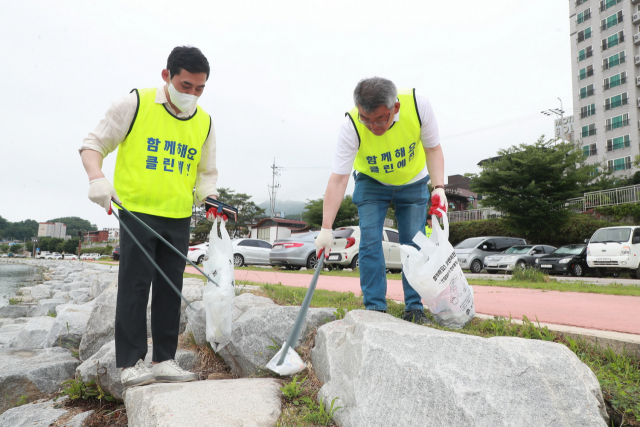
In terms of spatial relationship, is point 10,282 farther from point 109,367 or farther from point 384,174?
point 384,174

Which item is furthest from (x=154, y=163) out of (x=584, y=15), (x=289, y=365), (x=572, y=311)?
(x=584, y=15)

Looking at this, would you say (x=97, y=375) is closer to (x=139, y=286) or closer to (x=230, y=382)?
(x=139, y=286)

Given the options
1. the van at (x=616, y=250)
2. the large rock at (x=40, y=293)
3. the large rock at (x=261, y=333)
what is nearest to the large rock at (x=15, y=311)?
the large rock at (x=40, y=293)

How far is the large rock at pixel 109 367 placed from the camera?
2.84m

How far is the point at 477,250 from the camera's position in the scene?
15.4 metres

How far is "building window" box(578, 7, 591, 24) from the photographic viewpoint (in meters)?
41.1

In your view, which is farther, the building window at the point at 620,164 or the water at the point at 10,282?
the building window at the point at 620,164

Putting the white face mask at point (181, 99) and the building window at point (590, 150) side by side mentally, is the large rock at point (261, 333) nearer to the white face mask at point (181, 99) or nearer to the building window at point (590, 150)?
the white face mask at point (181, 99)

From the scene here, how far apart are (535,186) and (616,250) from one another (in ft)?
28.4

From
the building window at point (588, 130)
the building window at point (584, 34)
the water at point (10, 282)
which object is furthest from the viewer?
the building window at point (584, 34)

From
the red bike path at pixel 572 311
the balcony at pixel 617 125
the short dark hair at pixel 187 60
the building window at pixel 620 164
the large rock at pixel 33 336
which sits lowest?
the large rock at pixel 33 336

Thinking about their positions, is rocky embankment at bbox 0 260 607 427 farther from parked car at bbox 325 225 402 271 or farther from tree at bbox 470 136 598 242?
tree at bbox 470 136 598 242

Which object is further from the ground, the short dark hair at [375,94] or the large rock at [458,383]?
the short dark hair at [375,94]

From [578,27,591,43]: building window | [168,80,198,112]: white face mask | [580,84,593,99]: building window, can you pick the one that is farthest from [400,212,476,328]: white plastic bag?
[578,27,591,43]: building window
